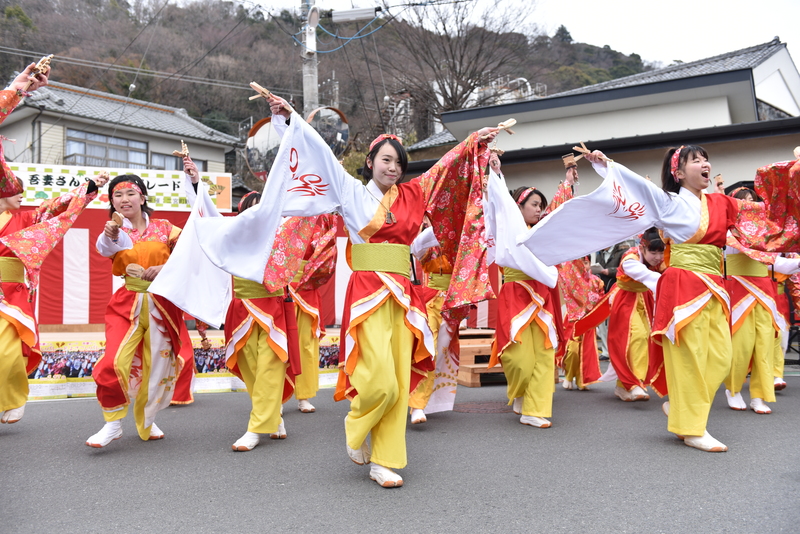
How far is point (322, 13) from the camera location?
1464cm

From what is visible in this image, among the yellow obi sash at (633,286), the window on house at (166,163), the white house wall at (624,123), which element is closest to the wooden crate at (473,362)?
the yellow obi sash at (633,286)

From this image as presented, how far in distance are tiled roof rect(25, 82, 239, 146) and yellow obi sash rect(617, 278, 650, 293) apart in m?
17.3

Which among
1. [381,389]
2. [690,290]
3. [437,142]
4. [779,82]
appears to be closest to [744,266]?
[690,290]

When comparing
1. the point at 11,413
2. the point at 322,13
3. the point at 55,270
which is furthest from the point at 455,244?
the point at 322,13

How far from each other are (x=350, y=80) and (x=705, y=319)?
22.9 metres

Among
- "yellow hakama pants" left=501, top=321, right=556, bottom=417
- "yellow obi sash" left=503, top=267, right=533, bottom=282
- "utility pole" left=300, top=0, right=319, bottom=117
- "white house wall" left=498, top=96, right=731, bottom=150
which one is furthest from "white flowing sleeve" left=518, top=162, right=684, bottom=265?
"utility pole" left=300, top=0, right=319, bottom=117

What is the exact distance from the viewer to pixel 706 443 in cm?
392

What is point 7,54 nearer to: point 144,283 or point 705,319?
point 144,283

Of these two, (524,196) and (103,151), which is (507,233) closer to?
(524,196)

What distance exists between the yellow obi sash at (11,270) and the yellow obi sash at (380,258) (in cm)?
282

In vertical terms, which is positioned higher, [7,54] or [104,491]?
[7,54]

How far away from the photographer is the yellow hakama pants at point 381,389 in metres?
3.31

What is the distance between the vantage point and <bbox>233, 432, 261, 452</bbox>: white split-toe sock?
13.6 ft

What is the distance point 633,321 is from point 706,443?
217 centimetres
